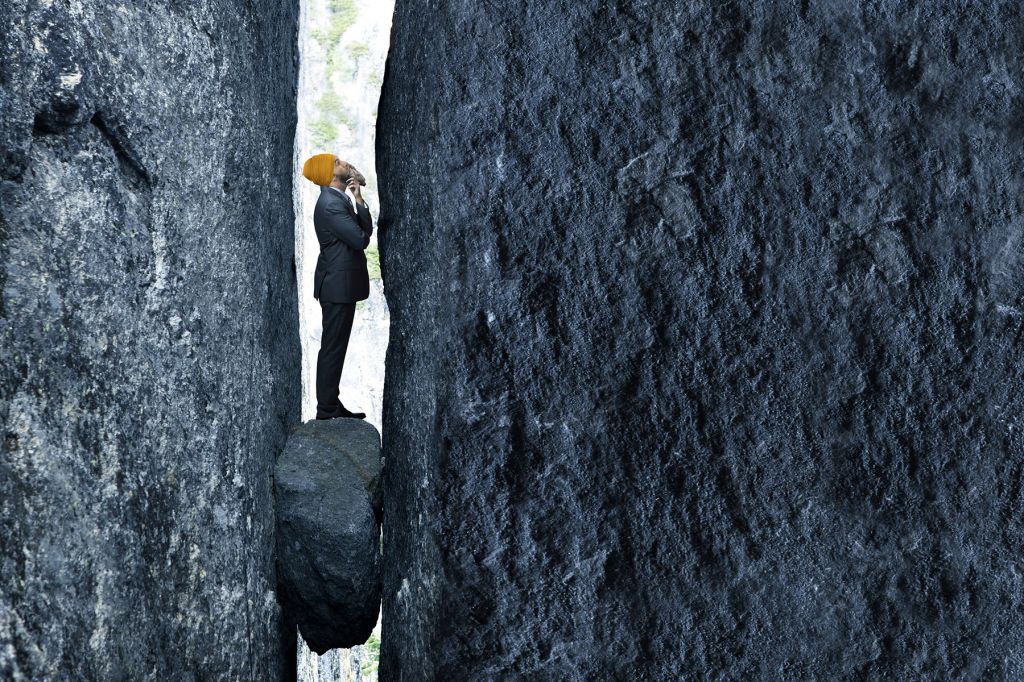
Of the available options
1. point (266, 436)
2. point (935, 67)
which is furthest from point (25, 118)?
point (935, 67)

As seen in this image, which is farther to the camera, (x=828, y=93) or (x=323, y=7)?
(x=323, y=7)

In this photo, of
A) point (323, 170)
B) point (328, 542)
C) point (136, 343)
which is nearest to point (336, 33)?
point (323, 170)

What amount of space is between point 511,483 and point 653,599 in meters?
0.31

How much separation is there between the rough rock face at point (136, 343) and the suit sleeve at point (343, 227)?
0.70ft

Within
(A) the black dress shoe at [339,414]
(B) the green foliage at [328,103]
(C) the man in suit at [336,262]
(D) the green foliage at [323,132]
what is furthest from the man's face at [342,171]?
(B) the green foliage at [328,103]

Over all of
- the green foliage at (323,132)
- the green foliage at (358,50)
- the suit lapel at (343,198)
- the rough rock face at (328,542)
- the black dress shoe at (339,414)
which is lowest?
the rough rock face at (328,542)

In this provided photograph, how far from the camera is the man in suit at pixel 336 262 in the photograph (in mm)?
2262

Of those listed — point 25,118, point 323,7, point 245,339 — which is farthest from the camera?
point 323,7

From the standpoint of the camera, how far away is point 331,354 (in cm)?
227

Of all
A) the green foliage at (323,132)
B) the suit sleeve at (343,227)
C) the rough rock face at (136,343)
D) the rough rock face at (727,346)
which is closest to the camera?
the rough rock face at (136,343)

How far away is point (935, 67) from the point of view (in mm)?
1769

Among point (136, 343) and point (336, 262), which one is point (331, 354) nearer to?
point (336, 262)

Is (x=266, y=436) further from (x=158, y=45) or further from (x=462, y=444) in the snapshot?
(x=158, y=45)

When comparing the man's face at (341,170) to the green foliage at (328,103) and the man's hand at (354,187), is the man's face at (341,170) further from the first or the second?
the green foliage at (328,103)
